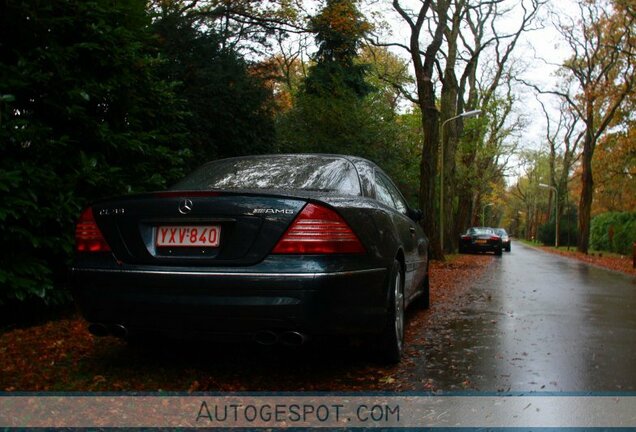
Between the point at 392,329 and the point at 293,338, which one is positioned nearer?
the point at 293,338

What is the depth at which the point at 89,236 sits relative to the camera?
3.82m

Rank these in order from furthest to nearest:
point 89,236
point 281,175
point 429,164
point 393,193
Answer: point 429,164 → point 393,193 → point 281,175 → point 89,236

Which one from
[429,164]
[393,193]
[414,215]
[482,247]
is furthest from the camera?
[482,247]

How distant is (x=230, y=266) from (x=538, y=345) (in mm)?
3239

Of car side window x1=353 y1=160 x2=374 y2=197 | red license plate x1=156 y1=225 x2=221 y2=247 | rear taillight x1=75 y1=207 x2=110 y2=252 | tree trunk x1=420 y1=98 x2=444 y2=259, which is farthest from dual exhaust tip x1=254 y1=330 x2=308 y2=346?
tree trunk x1=420 y1=98 x2=444 y2=259

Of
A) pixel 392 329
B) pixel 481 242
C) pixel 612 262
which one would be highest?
pixel 392 329

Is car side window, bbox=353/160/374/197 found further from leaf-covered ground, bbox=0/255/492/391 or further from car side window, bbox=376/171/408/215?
leaf-covered ground, bbox=0/255/492/391

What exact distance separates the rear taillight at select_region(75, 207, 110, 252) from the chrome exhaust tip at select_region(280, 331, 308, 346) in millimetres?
1251

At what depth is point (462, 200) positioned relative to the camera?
36656 mm

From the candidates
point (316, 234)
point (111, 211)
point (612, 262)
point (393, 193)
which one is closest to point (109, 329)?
point (111, 211)

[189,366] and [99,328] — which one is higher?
[99,328]

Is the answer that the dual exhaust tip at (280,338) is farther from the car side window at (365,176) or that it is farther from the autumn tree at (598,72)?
the autumn tree at (598,72)

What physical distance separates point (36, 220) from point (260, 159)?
203 centimetres

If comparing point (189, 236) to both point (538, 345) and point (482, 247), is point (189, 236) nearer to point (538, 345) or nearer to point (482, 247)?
point (538, 345)
